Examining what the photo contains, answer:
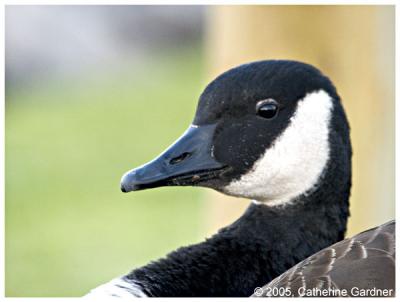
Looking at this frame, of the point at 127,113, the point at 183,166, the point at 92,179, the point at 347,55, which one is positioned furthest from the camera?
the point at 127,113

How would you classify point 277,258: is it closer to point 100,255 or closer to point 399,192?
point 399,192

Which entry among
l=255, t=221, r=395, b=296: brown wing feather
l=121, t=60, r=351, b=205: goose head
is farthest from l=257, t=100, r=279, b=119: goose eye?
l=255, t=221, r=395, b=296: brown wing feather

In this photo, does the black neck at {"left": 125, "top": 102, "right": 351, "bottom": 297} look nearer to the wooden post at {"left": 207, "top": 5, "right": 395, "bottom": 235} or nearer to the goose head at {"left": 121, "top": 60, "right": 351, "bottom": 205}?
the goose head at {"left": 121, "top": 60, "right": 351, "bottom": 205}

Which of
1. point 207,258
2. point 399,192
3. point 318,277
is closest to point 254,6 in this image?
point 399,192

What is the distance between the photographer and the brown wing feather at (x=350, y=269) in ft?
5.84

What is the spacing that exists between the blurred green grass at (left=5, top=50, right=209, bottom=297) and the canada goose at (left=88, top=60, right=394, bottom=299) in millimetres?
3027

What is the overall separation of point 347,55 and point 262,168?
1773 millimetres

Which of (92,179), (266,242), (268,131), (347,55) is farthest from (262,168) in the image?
(92,179)

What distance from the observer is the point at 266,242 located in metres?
2.23

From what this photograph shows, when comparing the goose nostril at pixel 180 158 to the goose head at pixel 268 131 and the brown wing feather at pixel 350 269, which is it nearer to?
the goose head at pixel 268 131

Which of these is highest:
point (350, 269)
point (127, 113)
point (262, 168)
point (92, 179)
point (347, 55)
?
point (347, 55)

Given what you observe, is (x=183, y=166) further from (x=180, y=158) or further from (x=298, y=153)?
(x=298, y=153)

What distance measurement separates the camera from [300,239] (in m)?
2.23

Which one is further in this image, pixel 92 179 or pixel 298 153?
pixel 92 179
